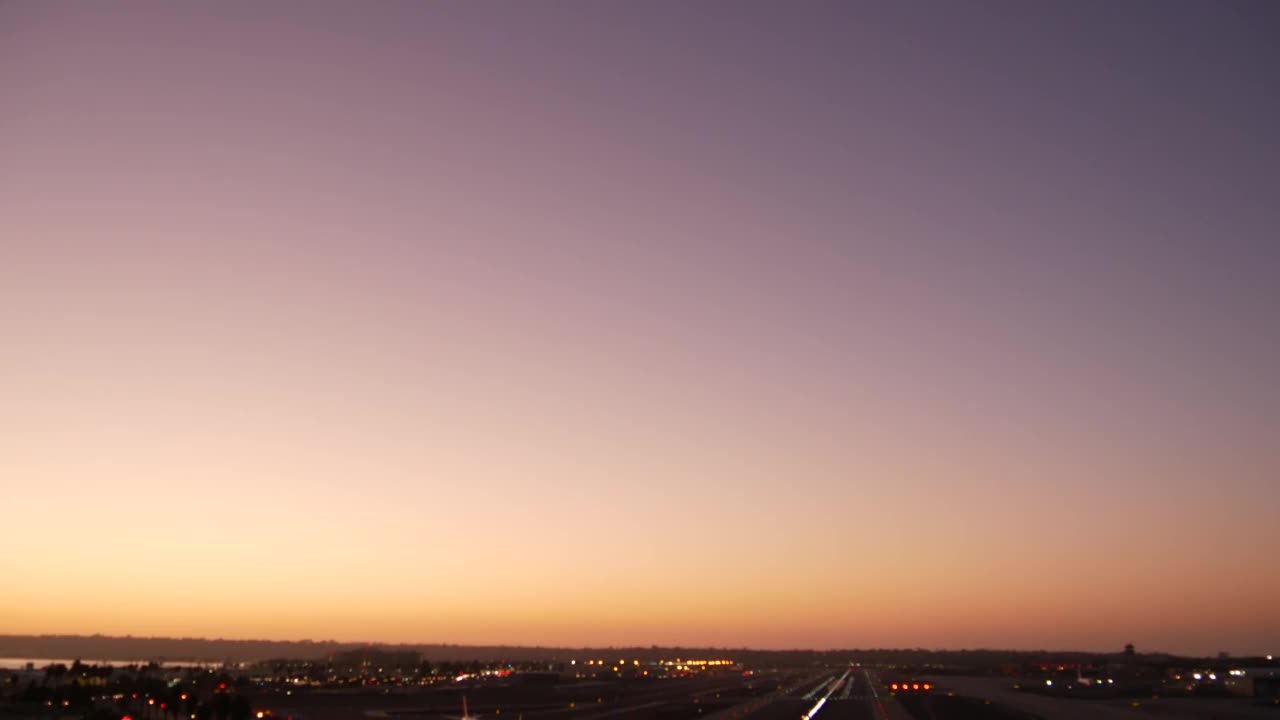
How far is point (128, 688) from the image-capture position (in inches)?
4911

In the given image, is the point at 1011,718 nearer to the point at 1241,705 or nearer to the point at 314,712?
the point at 1241,705

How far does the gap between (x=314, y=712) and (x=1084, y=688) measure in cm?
11179

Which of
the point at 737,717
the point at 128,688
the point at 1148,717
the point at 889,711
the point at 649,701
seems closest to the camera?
the point at 737,717

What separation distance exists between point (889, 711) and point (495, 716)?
3614 cm

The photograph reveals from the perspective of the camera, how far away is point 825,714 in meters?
84.2

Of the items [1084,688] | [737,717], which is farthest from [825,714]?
[1084,688]

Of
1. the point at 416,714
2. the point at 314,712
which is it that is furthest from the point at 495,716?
the point at 314,712

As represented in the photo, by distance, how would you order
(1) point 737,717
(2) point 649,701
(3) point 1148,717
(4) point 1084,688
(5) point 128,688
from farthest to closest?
(4) point 1084,688 < (5) point 128,688 < (2) point 649,701 < (3) point 1148,717 < (1) point 737,717

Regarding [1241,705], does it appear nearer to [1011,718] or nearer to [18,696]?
[1011,718]

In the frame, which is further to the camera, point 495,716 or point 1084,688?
point 1084,688

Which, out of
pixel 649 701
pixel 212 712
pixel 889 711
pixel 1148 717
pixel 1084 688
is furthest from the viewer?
pixel 1084 688

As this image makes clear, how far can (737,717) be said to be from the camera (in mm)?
78188

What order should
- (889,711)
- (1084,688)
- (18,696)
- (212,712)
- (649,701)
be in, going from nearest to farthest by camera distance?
(212,712)
(889,711)
(649,701)
(18,696)
(1084,688)

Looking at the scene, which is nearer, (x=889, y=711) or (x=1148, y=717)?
(x=1148, y=717)
